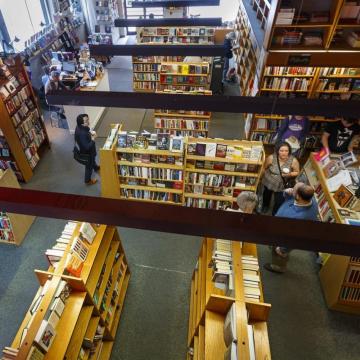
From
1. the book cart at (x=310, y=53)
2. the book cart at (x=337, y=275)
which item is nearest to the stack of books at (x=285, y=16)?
the book cart at (x=310, y=53)

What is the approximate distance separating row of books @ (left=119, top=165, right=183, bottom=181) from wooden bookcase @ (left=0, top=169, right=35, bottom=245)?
5.64 ft

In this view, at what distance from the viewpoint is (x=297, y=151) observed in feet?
18.6

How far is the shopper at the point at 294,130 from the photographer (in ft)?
17.7

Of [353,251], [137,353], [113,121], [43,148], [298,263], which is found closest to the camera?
[353,251]

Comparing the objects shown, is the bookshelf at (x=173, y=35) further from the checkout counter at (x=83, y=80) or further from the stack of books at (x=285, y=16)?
the stack of books at (x=285, y=16)

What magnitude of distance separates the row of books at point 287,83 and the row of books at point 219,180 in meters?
2.54

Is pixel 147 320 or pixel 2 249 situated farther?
pixel 2 249

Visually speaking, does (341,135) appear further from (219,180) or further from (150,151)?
(150,151)

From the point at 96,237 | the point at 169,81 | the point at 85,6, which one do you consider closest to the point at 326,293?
the point at 96,237

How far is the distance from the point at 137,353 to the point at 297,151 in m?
4.38

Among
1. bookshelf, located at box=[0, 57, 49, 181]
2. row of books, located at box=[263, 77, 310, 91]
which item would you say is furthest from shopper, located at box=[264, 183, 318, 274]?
bookshelf, located at box=[0, 57, 49, 181]

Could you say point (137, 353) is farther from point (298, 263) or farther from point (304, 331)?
point (298, 263)

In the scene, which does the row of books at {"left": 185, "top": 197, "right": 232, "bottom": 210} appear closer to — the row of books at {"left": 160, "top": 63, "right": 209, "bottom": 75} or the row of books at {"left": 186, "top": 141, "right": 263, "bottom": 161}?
the row of books at {"left": 186, "top": 141, "right": 263, "bottom": 161}

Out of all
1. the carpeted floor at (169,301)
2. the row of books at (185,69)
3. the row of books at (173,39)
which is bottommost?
the carpeted floor at (169,301)
